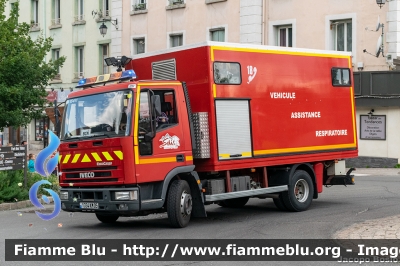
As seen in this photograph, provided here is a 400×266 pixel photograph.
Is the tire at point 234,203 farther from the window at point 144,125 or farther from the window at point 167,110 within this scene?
the window at point 144,125

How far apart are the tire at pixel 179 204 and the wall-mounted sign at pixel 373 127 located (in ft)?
64.7

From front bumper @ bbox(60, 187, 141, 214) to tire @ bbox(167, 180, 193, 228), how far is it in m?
0.68

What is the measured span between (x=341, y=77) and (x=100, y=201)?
6829mm

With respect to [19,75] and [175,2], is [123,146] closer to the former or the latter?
[19,75]

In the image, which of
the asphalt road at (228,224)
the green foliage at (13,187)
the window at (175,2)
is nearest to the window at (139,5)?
the window at (175,2)

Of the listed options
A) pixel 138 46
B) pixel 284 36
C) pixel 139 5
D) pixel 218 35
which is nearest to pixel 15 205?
pixel 284 36

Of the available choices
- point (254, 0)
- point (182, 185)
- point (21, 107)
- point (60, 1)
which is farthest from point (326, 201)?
point (60, 1)

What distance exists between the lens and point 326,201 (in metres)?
18.0

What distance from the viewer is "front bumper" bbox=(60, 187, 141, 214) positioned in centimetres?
1263

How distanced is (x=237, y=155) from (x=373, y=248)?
4285mm

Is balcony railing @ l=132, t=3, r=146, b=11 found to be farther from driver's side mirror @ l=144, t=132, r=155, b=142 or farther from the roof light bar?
driver's side mirror @ l=144, t=132, r=155, b=142

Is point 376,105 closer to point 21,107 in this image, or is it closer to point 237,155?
point 21,107

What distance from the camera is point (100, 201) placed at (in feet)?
42.2

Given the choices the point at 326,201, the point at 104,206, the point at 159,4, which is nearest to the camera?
the point at 104,206
